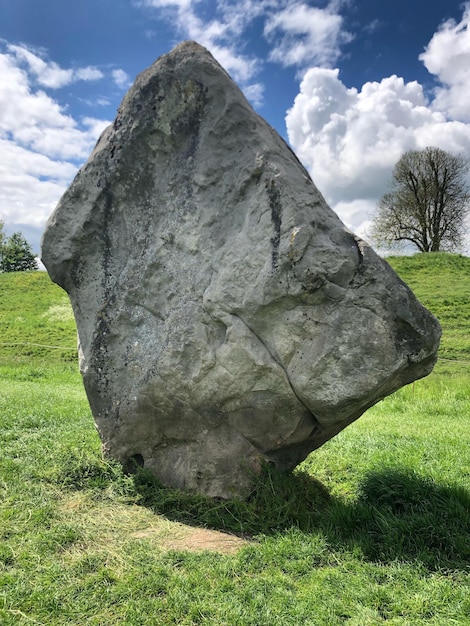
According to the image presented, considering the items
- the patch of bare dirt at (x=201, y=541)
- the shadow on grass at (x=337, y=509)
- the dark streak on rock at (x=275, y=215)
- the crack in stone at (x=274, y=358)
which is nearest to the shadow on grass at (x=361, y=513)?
the shadow on grass at (x=337, y=509)

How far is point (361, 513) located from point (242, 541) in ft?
3.93

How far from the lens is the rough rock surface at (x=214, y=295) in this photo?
5.13 m

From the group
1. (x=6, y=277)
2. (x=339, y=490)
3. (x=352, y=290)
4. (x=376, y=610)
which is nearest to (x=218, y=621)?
(x=376, y=610)

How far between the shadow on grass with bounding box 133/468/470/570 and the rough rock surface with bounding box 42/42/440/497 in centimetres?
22

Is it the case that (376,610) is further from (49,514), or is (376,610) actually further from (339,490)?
(49,514)

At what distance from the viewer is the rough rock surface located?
5133mm

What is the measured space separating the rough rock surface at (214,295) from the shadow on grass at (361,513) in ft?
0.73

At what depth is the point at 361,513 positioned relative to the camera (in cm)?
525

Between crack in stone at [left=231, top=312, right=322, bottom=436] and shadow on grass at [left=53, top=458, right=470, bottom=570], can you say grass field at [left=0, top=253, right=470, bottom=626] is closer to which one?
shadow on grass at [left=53, top=458, right=470, bottom=570]

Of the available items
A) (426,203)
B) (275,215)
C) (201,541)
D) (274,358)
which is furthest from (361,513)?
(426,203)

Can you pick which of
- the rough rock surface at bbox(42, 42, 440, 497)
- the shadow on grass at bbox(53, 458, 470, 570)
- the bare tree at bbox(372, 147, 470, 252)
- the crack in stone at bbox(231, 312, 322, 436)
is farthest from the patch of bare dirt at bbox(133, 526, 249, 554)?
the bare tree at bbox(372, 147, 470, 252)

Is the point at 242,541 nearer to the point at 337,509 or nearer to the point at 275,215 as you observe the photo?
the point at 337,509

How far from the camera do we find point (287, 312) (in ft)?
17.2

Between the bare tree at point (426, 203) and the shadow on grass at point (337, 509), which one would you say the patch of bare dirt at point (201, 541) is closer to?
the shadow on grass at point (337, 509)
